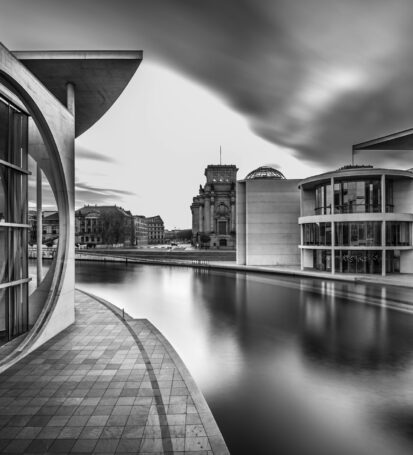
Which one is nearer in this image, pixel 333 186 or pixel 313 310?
pixel 313 310

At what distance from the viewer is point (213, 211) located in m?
69.5

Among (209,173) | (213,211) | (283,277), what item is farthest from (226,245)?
(283,277)

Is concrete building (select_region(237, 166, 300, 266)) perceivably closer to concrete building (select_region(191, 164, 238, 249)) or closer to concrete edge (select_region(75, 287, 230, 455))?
concrete edge (select_region(75, 287, 230, 455))

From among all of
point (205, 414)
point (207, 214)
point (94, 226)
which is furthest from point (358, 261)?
point (94, 226)

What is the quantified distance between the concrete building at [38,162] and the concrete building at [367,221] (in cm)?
2113

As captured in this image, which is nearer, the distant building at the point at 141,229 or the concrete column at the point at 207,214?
the concrete column at the point at 207,214

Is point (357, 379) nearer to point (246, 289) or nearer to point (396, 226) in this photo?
point (246, 289)

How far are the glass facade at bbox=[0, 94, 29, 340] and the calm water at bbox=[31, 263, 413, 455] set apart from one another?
544 cm

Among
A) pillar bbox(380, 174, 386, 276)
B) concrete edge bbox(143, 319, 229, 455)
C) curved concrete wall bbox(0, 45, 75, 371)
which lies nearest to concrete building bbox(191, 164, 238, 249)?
pillar bbox(380, 174, 386, 276)

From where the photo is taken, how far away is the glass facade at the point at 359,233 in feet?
80.2

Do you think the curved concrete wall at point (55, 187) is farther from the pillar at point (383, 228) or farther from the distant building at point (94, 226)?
the distant building at point (94, 226)

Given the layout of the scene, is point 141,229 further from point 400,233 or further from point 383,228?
point 383,228

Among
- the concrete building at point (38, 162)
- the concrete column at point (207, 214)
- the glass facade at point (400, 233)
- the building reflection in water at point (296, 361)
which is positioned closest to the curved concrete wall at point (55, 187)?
the concrete building at point (38, 162)

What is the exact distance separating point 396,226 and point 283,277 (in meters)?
11.0
